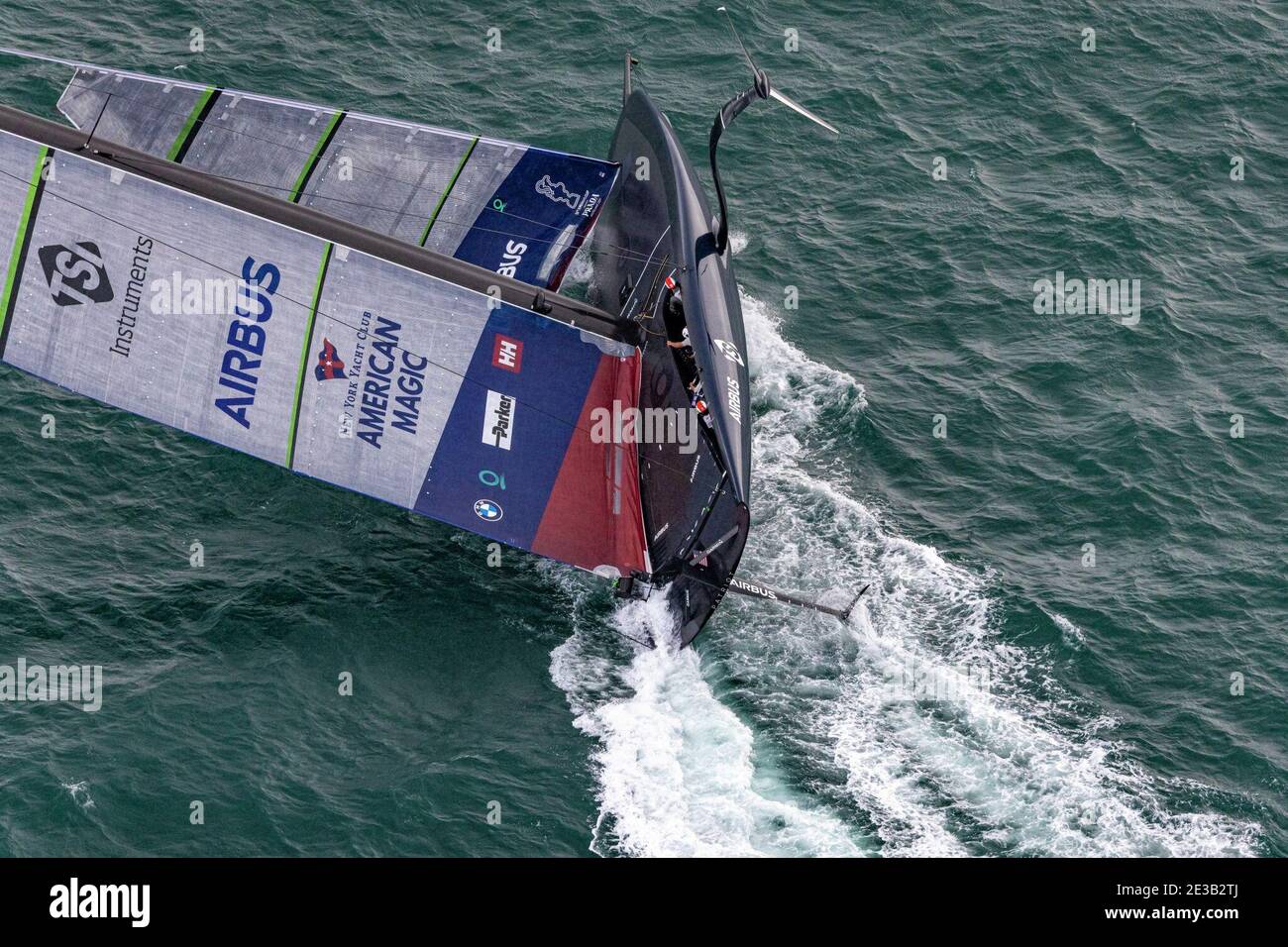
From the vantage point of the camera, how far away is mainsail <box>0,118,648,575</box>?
40.1m

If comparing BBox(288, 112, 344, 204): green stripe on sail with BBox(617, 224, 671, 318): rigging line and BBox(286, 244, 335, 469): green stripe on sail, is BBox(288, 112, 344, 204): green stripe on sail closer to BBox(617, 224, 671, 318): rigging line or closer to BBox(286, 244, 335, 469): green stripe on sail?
BBox(286, 244, 335, 469): green stripe on sail

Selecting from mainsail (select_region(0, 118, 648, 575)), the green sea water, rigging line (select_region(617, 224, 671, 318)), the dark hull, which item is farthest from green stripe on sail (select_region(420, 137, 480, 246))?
the green sea water

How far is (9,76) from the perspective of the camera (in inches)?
2202

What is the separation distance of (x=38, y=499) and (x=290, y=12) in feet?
83.9

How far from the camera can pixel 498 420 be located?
135ft

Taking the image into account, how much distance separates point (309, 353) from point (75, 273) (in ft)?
20.1

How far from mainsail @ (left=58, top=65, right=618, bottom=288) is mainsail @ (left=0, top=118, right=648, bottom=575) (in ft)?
19.2

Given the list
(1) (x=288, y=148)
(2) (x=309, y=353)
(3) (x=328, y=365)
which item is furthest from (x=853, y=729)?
(1) (x=288, y=148)

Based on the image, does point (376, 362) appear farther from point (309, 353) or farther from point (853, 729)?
point (853, 729)

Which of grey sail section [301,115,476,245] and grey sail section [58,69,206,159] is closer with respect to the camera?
grey sail section [58,69,206,159]

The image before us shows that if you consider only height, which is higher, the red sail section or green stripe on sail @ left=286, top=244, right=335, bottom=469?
green stripe on sail @ left=286, top=244, right=335, bottom=469

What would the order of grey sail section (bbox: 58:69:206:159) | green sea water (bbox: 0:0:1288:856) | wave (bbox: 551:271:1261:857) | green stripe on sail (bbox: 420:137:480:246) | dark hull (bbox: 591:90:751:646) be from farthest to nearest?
green stripe on sail (bbox: 420:137:480:246) → grey sail section (bbox: 58:69:206:159) → dark hull (bbox: 591:90:751:646) → green sea water (bbox: 0:0:1288:856) → wave (bbox: 551:271:1261:857)
